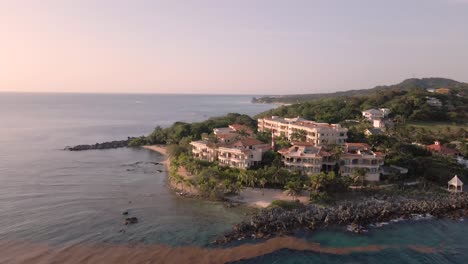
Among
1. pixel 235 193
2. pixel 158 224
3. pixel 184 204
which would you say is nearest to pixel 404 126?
pixel 235 193

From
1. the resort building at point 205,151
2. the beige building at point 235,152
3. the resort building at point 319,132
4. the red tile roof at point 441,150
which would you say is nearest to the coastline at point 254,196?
the beige building at point 235,152

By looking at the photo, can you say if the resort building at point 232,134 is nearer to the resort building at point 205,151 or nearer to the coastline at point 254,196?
the resort building at point 205,151

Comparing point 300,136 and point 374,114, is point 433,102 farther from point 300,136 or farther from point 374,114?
point 300,136

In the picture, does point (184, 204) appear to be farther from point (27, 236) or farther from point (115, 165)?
point (115, 165)

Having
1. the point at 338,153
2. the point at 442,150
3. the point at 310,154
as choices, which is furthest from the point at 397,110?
the point at 310,154

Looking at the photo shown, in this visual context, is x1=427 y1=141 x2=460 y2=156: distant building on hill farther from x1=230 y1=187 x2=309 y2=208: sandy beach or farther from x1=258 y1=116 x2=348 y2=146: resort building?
x1=230 y1=187 x2=309 y2=208: sandy beach
